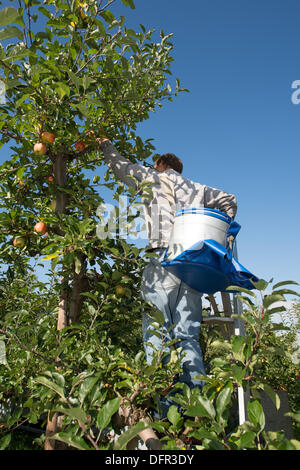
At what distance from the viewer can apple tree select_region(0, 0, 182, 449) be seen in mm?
1633

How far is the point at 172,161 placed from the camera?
2715mm

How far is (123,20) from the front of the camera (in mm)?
1945

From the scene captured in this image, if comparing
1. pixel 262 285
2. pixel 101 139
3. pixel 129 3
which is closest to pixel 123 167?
pixel 101 139

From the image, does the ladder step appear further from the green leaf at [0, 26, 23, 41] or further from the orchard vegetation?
the green leaf at [0, 26, 23, 41]

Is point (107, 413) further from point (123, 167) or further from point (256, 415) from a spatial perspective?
point (123, 167)

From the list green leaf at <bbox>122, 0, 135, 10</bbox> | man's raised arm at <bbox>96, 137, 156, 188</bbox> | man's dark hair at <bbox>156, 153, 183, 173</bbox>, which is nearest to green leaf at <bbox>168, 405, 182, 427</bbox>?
man's raised arm at <bbox>96, 137, 156, 188</bbox>

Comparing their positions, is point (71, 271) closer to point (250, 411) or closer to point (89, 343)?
point (89, 343)

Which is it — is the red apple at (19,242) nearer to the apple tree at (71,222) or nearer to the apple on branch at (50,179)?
the apple tree at (71,222)

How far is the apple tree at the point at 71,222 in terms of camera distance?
1633mm

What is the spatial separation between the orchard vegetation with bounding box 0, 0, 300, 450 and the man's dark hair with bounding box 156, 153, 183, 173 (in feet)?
1.20

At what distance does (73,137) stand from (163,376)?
75.2 inches

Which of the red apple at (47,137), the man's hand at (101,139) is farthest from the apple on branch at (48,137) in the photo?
the man's hand at (101,139)

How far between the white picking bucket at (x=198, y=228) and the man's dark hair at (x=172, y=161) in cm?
86

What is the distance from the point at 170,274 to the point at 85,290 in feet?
2.44
